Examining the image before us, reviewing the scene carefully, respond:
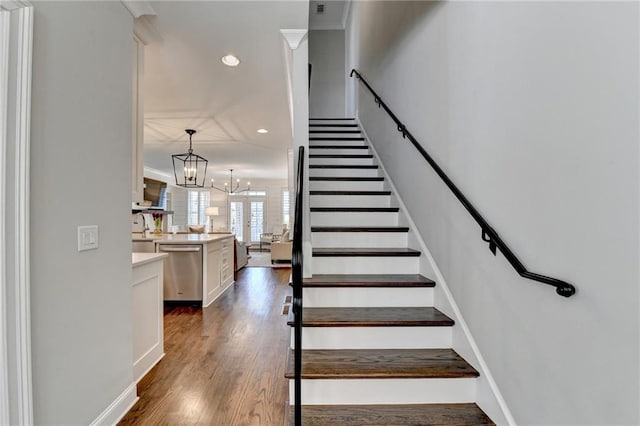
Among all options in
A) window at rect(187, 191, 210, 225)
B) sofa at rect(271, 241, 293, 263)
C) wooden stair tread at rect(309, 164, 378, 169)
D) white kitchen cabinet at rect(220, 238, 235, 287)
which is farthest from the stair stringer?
window at rect(187, 191, 210, 225)

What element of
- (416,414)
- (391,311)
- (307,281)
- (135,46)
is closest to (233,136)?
(135,46)

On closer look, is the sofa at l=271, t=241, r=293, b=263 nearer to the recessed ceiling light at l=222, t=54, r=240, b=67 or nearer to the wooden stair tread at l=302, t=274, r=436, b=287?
the recessed ceiling light at l=222, t=54, r=240, b=67

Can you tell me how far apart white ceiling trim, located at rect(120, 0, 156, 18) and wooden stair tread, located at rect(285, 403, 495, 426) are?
244 cm

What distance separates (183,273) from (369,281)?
3066mm

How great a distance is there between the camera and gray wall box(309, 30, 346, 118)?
727 cm

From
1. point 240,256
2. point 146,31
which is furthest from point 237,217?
point 146,31

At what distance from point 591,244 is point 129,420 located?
237cm

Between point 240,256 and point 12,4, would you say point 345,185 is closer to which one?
point 12,4

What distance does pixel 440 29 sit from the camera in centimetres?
216

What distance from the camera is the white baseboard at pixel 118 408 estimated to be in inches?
69.7

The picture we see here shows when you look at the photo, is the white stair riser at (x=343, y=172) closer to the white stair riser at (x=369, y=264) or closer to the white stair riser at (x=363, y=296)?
the white stair riser at (x=369, y=264)

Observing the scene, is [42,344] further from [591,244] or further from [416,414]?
[591,244]

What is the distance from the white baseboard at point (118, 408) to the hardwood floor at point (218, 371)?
0.04 metres

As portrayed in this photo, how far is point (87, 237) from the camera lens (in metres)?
1.66
